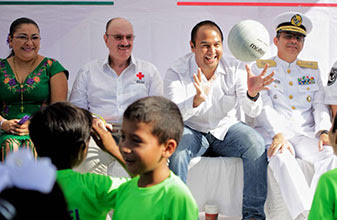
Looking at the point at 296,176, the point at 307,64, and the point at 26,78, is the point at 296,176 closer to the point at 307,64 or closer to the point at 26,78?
the point at 307,64

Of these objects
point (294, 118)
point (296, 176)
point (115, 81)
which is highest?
point (115, 81)

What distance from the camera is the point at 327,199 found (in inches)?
83.7

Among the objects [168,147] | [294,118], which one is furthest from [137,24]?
[168,147]

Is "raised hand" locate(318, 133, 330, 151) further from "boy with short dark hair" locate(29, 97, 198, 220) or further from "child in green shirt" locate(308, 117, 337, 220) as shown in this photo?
"boy with short dark hair" locate(29, 97, 198, 220)

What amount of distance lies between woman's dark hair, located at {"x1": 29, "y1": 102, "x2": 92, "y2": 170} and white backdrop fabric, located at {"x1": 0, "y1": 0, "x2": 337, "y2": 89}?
261 centimetres

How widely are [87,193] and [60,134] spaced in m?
0.26

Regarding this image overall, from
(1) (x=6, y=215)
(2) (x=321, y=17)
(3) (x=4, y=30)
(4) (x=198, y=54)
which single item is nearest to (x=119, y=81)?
(4) (x=198, y=54)

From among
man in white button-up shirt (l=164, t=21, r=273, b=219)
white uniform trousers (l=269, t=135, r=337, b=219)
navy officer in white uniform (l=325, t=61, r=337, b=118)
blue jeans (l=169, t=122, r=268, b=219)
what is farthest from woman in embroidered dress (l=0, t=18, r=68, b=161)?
navy officer in white uniform (l=325, t=61, r=337, b=118)

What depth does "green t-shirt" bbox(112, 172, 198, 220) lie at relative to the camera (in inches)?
74.2

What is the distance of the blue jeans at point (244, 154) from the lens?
3.54 meters

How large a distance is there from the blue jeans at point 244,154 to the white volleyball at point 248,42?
1.81 ft

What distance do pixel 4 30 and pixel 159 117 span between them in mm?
2957

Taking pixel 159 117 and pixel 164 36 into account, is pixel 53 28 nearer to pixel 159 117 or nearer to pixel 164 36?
pixel 164 36

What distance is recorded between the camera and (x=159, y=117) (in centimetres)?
204
